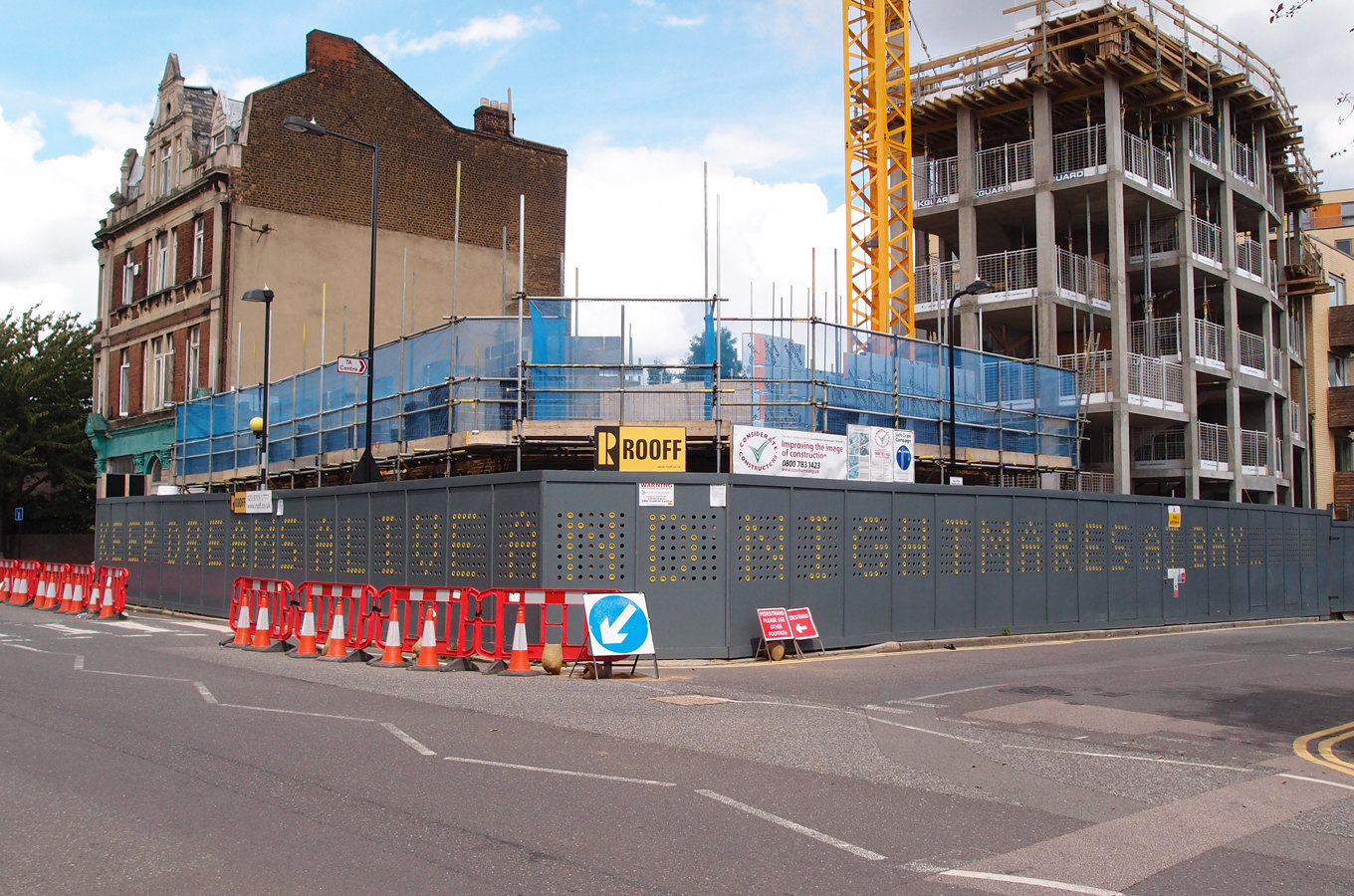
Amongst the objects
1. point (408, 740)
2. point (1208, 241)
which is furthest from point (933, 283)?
point (408, 740)

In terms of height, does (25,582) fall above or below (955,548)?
below

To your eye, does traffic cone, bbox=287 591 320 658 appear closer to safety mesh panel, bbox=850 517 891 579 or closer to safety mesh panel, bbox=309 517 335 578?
safety mesh panel, bbox=309 517 335 578

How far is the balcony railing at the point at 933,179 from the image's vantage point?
40.4 metres

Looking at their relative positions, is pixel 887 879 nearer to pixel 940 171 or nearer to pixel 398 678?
pixel 398 678

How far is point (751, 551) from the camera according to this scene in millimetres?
16703

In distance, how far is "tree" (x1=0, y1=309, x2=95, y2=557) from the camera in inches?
1887

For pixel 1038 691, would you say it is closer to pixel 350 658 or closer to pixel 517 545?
pixel 517 545

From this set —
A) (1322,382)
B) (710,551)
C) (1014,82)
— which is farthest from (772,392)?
(1322,382)

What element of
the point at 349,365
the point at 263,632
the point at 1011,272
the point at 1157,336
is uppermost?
the point at 1011,272

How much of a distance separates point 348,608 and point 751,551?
605 centimetres

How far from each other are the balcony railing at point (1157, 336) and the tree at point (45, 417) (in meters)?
44.0

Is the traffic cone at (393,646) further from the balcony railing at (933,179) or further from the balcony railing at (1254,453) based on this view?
the balcony railing at (1254,453)

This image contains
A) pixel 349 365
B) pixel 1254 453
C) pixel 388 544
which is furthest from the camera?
pixel 1254 453

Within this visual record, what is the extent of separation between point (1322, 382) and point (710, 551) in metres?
45.1
